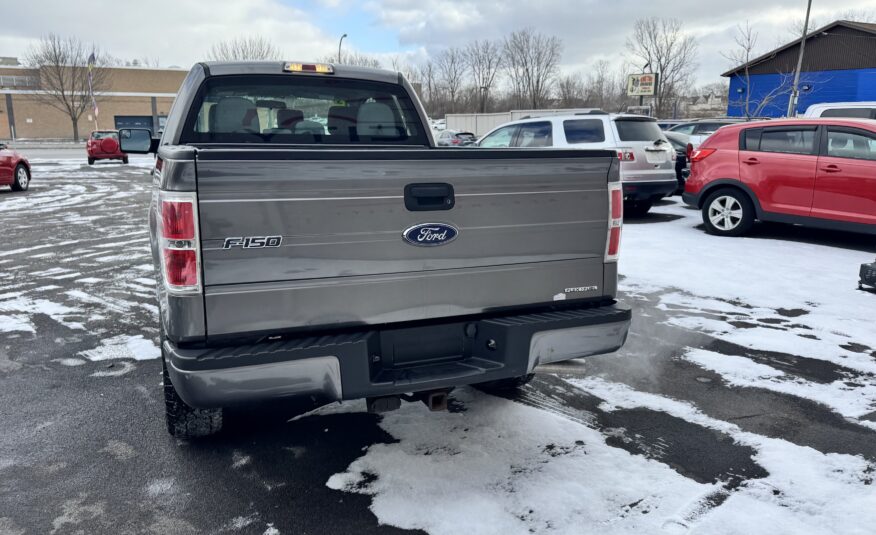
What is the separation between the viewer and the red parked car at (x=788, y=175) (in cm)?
826

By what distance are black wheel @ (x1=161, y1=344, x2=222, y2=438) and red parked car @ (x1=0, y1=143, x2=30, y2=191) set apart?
632 inches

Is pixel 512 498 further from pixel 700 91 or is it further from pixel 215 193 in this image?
pixel 700 91

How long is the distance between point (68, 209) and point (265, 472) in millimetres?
12709

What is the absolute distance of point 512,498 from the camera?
3031 mm

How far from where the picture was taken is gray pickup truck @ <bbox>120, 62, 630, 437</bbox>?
2582 mm

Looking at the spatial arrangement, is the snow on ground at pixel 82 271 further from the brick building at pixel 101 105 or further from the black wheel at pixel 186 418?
the brick building at pixel 101 105

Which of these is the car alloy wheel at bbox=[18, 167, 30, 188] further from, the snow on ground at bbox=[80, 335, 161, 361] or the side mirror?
the snow on ground at bbox=[80, 335, 161, 361]

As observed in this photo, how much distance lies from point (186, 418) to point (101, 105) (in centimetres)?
8076

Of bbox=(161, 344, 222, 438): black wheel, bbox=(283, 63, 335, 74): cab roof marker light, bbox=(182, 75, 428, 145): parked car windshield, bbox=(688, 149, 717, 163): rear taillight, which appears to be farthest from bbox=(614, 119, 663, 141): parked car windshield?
bbox=(161, 344, 222, 438): black wheel

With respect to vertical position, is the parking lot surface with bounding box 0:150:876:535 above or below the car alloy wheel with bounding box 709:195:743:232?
below

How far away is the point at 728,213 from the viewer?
979 cm

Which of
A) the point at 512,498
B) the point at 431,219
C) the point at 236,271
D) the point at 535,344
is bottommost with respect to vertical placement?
the point at 512,498

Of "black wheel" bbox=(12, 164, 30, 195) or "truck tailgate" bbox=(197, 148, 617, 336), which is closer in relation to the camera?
"truck tailgate" bbox=(197, 148, 617, 336)

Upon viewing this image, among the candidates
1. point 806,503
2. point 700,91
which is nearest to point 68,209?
point 806,503
